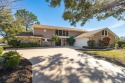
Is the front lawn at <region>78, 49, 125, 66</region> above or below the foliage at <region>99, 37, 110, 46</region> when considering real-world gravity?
below

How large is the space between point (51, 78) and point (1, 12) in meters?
5.39

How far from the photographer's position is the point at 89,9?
13.1 m

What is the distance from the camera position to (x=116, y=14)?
15195 millimetres

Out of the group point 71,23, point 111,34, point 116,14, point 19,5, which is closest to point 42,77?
point 19,5

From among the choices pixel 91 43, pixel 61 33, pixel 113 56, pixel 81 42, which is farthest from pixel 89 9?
pixel 61 33

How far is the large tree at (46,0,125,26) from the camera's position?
37.5ft

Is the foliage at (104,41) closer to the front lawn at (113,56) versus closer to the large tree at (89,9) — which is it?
the front lawn at (113,56)

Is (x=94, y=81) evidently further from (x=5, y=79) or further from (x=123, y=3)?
(x=123, y=3)

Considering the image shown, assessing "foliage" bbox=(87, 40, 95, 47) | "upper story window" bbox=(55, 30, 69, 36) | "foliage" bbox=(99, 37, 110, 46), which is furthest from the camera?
"upper story window" bbox=(55, 30, 69, 36)

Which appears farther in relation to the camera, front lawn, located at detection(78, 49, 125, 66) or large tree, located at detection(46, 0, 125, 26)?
front lawn, located at detection(78, 49, 125, 66)

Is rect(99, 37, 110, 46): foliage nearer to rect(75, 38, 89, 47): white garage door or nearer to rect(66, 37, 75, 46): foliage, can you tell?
rect(75, 38, 89, 47): white garage door

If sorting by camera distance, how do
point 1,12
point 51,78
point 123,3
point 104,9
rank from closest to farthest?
point 51,78 < point 1,12 < point 123,3 < point 104,9

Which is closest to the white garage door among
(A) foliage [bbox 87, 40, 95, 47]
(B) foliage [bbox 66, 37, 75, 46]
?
(B) foliage [bbox 66, 37, 75, 46]

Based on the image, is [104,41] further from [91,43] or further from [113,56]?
[113,56]
